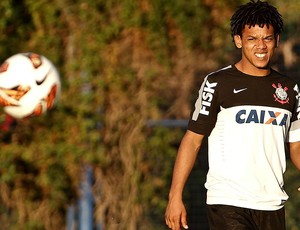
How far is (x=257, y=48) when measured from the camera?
15.3ft

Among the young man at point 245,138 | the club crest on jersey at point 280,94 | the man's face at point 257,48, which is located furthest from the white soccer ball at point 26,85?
the club crest on jersey at point 280,94

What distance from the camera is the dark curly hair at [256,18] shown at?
4.71m

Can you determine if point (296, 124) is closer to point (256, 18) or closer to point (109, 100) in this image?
point (256, 18)

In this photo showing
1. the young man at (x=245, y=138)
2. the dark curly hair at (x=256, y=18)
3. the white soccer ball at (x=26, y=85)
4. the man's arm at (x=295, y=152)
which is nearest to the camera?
the young man at (x=245, y=138)

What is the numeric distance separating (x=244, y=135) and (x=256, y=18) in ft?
2.10

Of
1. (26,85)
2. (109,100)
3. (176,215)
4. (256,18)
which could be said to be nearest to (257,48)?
(256,18)

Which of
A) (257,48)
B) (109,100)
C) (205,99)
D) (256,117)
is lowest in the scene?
(109,100)

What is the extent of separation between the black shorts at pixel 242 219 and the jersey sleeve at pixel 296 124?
43cm

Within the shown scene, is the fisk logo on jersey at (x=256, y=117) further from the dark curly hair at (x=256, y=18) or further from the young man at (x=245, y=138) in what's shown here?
the dark curly hair at (x=256, y=18)

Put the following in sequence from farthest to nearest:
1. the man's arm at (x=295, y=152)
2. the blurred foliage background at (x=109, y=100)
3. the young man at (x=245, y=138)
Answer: the blurred foliage background at (x=109, y=100) < the man's arm at (x=295, y=152) < the young man at (x=245, y=138)

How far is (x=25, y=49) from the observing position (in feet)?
23.5

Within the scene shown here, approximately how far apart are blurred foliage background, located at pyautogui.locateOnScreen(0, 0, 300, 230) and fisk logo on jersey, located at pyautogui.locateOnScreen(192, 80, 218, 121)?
A: 2.51 metres

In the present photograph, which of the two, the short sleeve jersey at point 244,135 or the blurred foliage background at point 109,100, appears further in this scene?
the blurred foliage background at point 109,100

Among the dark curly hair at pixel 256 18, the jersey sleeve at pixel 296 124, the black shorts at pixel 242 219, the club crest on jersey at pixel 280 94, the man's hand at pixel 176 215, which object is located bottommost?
the black shorts at pixel 242 219
